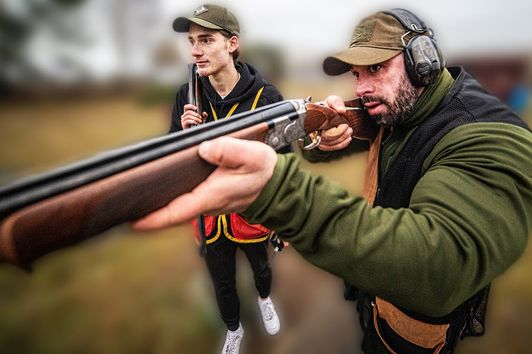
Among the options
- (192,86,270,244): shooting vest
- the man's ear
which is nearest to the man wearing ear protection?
the man's ear

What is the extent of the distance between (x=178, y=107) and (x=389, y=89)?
1112 mm

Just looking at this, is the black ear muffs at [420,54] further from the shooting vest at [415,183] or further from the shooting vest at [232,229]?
the shooting vest at [232,229]

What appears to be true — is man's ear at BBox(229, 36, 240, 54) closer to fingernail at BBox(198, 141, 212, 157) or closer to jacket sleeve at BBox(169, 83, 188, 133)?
jacket sleeve at BBox(169, 83, 188, 133)

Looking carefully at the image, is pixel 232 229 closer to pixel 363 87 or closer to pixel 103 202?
pixel 103 202

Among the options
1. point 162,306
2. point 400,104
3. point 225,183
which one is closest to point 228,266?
point 225,183

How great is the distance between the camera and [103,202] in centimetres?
80

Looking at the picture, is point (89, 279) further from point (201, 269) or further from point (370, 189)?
point (370, 189)

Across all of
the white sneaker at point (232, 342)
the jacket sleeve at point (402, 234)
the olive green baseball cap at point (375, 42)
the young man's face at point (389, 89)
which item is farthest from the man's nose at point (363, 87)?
the white sneaker at point (232, 342)

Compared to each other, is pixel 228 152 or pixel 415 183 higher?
pixel 228 152

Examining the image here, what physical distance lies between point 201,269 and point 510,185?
3.72m

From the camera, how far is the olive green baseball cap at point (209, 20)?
1268 mm

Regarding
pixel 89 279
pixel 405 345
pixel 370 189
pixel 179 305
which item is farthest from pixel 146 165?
pixel 89 279

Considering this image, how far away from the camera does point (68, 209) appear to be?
757 mm

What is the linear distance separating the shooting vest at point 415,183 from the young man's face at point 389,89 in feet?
0.43
